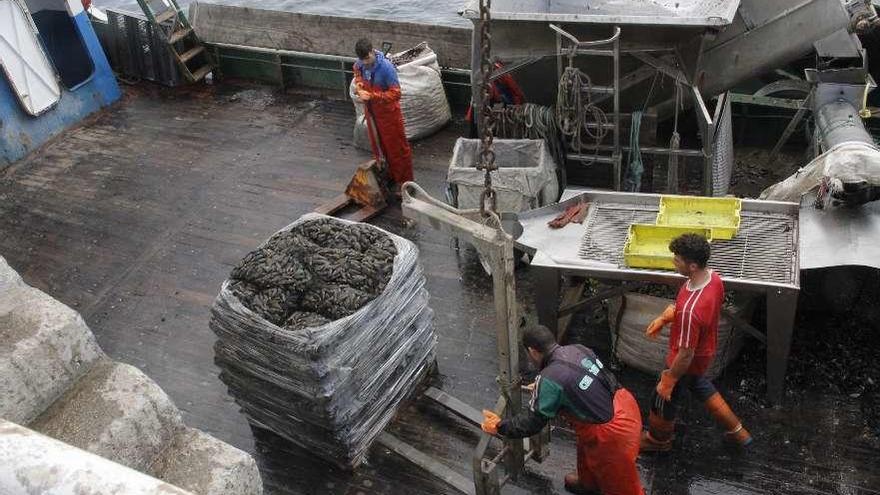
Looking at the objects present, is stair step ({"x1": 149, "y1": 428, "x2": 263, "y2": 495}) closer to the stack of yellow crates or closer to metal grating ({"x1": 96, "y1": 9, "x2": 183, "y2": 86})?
the stack of yellow crates

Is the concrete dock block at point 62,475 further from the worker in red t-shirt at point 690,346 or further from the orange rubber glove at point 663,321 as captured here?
the orange rubber glove at point 663,321

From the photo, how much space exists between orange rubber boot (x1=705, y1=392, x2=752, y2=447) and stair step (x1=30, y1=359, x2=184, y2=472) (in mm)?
3258

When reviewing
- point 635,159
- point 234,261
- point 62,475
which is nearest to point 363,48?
point 234,261

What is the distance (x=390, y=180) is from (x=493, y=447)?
3.28 metres

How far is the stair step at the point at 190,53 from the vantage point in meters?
9.62

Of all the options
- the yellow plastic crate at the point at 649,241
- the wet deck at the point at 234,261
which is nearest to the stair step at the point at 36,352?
the wet deck at the point at 234,261

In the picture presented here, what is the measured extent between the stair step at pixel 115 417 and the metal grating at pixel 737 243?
3.41 metres

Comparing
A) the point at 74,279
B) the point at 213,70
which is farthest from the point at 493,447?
the point at 213,70

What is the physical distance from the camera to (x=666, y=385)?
169 inches

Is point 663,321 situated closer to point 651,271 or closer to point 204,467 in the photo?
point 651,271

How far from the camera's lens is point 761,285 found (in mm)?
4512

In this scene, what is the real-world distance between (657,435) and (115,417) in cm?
337

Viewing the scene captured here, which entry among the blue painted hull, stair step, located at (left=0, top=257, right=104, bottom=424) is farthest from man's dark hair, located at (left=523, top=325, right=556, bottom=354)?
the blue painted hull

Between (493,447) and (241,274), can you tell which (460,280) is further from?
(241,274)
